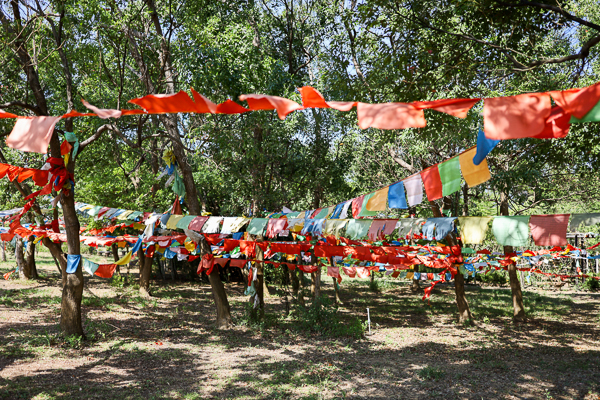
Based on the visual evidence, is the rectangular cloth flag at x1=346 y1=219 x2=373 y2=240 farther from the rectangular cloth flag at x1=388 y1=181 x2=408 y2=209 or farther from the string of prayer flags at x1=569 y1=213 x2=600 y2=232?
the string of prayer flags at x1=569 y1=213 x2=600 y2=232

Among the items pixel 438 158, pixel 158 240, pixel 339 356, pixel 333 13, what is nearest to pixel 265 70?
pixel 333 13

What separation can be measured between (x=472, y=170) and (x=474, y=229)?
113 centimetres

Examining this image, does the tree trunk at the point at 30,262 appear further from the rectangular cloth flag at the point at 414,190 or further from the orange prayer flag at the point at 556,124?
the orange prayer flag at the point at 556,124

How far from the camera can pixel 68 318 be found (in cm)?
817

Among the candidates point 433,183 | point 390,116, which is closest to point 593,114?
point 390,116

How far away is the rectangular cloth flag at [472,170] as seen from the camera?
5367 millimetres

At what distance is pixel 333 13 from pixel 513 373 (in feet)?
36.9

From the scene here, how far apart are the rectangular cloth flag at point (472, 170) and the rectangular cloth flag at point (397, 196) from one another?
114cm

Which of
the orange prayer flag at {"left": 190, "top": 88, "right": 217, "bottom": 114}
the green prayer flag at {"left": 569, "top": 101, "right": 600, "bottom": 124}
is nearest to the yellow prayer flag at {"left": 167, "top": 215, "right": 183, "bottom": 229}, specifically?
the orange prayer flag at {"left": 190, "top": 88, "right": 217, "bottom": 114}

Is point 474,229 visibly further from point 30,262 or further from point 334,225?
point 30,262

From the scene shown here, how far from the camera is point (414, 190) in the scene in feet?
20.6

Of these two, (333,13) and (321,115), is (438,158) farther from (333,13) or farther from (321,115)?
(333,13)

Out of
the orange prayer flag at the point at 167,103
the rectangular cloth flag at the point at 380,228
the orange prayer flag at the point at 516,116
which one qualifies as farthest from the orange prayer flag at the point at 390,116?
the rectangular cloth flag at the point at 380,228

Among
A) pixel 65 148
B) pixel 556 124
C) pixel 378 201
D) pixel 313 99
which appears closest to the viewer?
pixel 556 124
